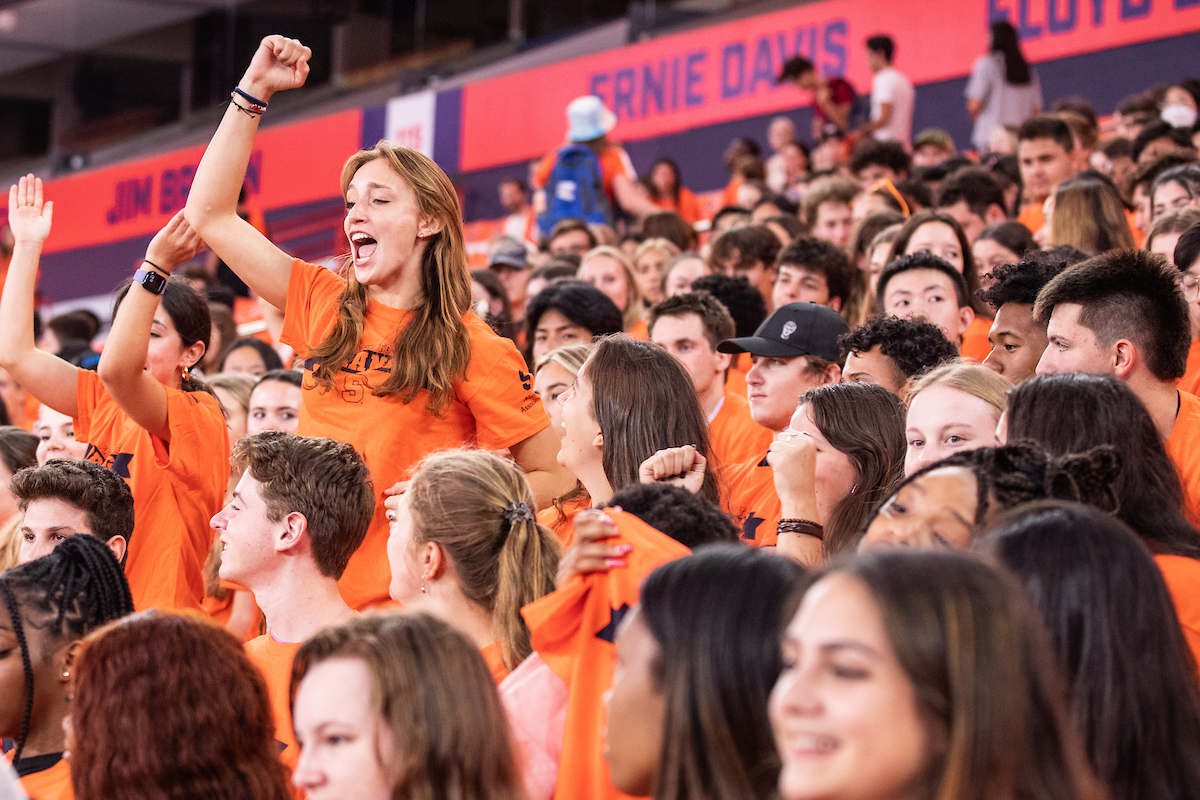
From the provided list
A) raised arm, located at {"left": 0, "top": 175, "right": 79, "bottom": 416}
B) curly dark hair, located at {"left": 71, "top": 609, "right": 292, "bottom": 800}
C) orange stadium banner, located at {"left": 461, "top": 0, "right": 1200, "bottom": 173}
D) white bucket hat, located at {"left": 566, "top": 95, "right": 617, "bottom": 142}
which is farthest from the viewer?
orange stadium banner, located at {"left": 461, "top": 0, "right": 1200, "bottom": 173}

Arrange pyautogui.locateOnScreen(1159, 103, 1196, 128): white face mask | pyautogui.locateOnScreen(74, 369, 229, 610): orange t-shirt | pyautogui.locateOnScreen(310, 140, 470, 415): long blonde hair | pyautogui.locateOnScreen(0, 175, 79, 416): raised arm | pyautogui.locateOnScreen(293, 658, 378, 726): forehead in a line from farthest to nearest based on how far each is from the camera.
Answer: pyautogui.locateOnScreen(1159, 103, 1196, 128): white face mask < pyautogui.locateOnScreen(0, 175, 79, 416): raised arm < pyautogui.locateOnScreen(74, 369, 229, 610): orange t-shirt < pyautogui.locateOnScreen(310, 140, 470, 415): long blonde hair < pyautogui.locateOnScreen(293, 658, 378, 726): forehead

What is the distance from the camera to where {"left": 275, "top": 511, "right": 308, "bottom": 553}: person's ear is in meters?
3.10

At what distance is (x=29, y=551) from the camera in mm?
3402

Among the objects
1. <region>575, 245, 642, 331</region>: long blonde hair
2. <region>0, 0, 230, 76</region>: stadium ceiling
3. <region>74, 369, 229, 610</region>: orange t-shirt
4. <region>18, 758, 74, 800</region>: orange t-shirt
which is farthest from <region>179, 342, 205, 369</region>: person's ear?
<region>0, 0, 230, 76</region>: stadium ceiling

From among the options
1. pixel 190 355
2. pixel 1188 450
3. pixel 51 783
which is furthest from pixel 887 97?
pixel 51 783

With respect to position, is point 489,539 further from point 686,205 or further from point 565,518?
point 686,205

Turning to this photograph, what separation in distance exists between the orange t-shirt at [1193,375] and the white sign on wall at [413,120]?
38.1ft

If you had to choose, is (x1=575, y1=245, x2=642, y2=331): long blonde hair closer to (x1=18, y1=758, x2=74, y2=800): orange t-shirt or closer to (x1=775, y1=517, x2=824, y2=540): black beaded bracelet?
(x1=775, y1=517, x2=824, y2=540): black beaded bracelet

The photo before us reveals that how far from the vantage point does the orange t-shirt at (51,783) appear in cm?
250

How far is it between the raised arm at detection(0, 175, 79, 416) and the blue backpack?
584cm

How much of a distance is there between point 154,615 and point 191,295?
79.8 inches

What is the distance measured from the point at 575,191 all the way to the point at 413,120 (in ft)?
20.0

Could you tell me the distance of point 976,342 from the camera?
5.05 metres

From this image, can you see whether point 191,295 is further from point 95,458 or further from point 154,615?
point 154,615
